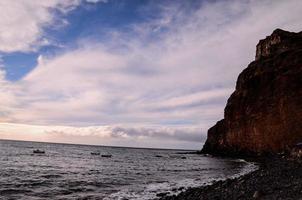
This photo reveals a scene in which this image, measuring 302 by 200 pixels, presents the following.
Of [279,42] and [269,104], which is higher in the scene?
[279,42]

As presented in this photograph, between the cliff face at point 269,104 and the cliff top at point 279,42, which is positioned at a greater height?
the cliff top at point 279,42

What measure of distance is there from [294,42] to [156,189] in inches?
2720

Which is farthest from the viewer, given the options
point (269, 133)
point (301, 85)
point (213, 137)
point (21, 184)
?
point (213, 137)

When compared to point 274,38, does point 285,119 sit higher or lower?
lower

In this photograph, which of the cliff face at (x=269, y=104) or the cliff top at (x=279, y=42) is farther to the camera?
the cliff top at (x=279, y=42)

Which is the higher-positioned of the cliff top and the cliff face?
the cliff top

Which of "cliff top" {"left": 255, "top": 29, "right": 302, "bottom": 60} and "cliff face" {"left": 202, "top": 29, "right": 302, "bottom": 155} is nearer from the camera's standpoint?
"cliff face" {"left": 202, "top": 29, "right": 302, "bottom": 155}

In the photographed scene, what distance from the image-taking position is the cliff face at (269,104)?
65125mm

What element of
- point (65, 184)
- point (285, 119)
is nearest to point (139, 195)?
point (65, 184)

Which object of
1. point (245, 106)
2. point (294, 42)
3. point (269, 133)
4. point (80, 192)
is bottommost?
point (80, 192)

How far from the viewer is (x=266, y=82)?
77625 millimetres

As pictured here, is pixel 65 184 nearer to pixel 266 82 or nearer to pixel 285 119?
pixel 285 119

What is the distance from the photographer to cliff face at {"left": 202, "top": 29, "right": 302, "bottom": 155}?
65.1 m

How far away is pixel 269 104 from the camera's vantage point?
234ft
